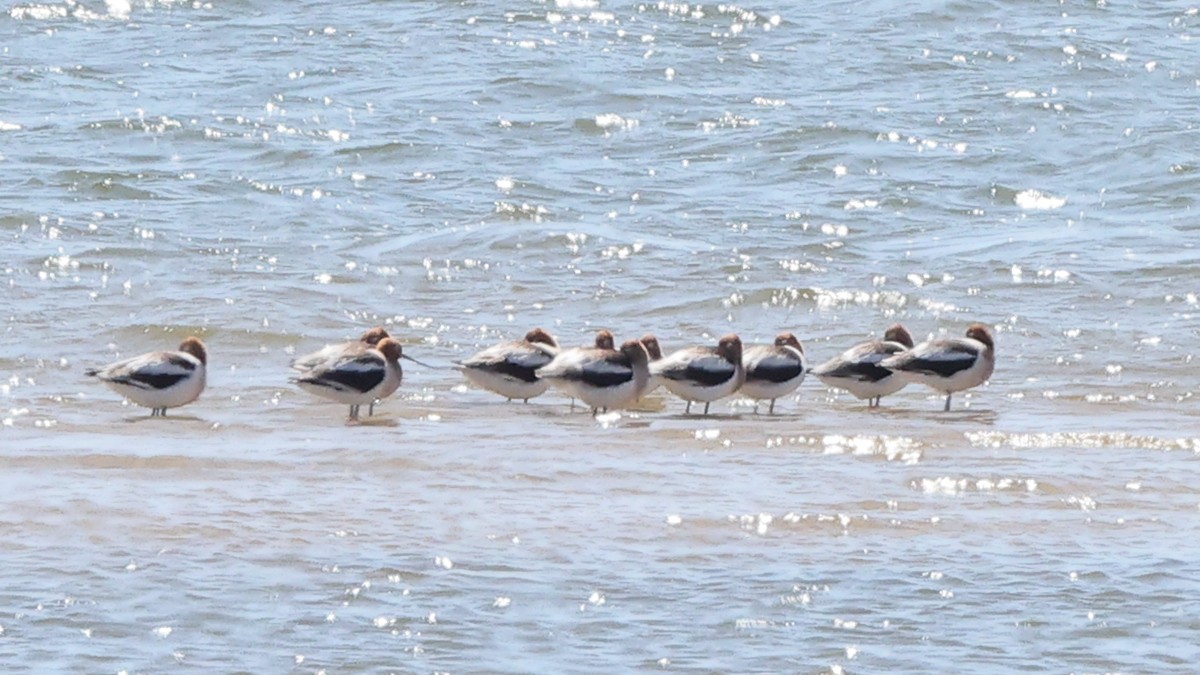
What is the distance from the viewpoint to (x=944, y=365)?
1152 centimetres

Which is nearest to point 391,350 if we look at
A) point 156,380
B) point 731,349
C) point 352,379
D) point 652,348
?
point 352,379

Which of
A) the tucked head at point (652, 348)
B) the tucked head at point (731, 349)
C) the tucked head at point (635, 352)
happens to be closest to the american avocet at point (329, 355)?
the tucked head at point (635, 352)

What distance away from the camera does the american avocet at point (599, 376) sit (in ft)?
36.7

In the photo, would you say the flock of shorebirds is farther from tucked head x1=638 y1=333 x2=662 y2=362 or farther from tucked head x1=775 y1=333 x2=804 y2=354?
tucked head x1=638 y1=333 x2=662 y2=362

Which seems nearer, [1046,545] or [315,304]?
[1046,545]

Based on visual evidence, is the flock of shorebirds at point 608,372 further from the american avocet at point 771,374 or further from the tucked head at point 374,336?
the tucked head at point 374,336

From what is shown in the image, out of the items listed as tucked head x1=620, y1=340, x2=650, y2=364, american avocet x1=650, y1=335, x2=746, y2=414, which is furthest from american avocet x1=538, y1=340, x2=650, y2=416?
american avocet x1=650, y1=335, x2=746, y2=414

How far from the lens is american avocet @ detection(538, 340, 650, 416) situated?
11172mm

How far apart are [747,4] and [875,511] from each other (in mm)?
17372

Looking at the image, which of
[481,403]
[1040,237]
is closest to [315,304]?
[481,403]

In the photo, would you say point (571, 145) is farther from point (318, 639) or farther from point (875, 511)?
point (318, 639)

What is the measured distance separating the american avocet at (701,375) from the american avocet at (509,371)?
0.64 metres

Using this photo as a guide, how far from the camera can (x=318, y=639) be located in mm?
6816

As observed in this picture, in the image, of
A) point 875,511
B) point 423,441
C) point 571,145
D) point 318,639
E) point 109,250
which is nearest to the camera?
point 318,639
